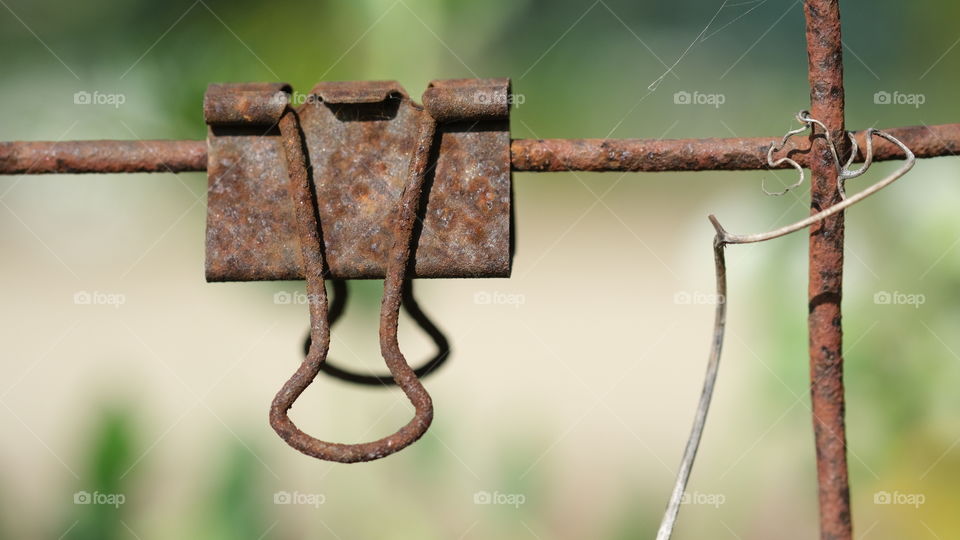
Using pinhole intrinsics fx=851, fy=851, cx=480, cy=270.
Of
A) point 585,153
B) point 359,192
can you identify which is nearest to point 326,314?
point 359,192

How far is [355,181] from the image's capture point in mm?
671

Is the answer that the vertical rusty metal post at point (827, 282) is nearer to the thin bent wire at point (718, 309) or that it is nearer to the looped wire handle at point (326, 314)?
the thin bent wire at point (718, 309)

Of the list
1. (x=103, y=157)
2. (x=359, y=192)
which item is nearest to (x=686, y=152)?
(x=359, y=192)

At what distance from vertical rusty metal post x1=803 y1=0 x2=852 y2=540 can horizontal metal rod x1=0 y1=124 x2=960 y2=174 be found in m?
0.03

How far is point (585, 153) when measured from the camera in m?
0.65

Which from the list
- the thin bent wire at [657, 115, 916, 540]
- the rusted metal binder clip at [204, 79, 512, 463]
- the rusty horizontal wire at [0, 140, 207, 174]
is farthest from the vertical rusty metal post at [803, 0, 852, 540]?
the rusty horizontal wire at [0, 140, 207, 174]

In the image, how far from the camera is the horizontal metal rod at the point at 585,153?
24.8 inches

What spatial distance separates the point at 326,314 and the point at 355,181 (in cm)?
11

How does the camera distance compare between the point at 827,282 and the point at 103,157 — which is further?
the point at 103,157

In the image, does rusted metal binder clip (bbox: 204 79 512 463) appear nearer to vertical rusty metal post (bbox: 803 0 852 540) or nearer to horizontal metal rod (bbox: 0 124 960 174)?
horizontal metal rod (bbox: 0 124 960 174)

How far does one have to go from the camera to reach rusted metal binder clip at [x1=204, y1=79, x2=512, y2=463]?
632 mm

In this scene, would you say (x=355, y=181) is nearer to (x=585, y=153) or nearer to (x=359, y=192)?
(x=359, y=192)

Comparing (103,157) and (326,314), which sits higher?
(103,157)

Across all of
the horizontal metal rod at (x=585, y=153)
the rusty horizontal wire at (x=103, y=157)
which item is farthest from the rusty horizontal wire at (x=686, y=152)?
the rusty horizontal wire at (x=103, y=157)
